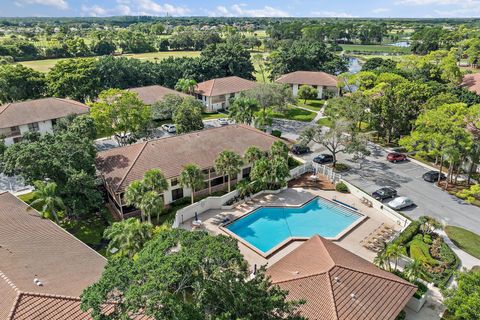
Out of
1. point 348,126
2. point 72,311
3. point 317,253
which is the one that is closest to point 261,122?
point 348,126

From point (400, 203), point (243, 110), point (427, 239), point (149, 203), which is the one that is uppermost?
point (243, 110)

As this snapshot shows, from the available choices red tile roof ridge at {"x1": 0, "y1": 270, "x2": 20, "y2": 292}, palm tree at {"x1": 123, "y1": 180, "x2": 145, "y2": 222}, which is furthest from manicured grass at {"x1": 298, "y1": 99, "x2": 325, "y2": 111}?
red tile roof ridge at {"x1": 0, "y1": 270, "x2": 20, "y2": 292}

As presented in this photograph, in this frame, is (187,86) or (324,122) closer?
(324,122)

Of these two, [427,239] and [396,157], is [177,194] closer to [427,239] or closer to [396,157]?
[427,239]

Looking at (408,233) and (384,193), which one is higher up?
(384,193)

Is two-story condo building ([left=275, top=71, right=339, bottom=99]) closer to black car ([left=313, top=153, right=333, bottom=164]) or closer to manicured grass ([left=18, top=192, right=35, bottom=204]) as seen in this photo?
black car ([left=313, top=153, right=333, bottom=164])

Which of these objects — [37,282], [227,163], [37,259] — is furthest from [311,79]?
[37,282]

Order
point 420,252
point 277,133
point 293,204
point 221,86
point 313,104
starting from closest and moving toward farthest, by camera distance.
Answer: point 420,252 < point 293,204 < point 277,133 < point 221,86 < point 313,104

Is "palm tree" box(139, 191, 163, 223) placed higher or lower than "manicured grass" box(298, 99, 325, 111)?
higher
